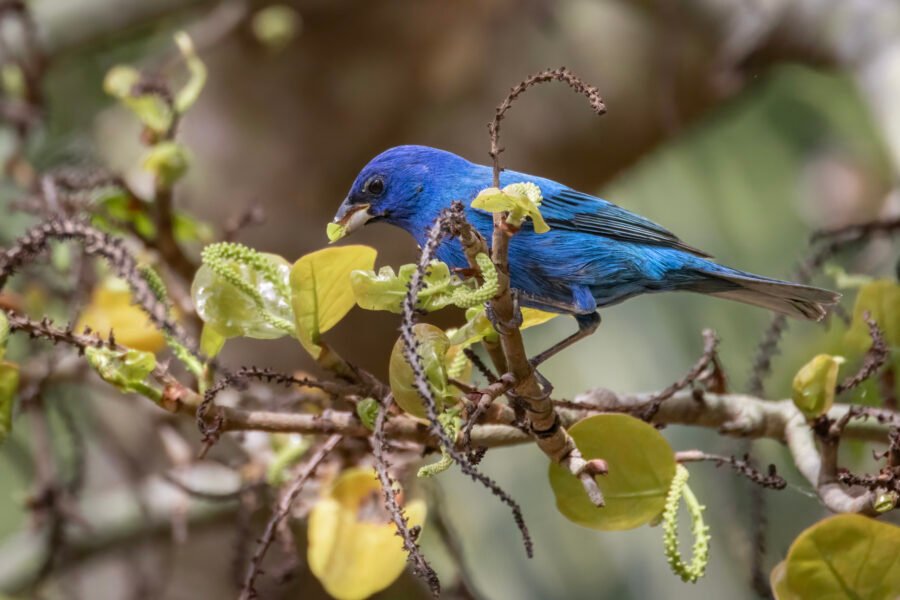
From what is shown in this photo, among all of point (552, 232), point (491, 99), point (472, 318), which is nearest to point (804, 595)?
point (472, 318)

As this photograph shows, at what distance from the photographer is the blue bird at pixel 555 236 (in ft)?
3.49

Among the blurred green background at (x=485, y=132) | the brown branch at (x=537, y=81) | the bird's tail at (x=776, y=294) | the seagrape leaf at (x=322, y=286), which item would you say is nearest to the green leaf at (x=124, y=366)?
the seagrape leaf at (x=322, y=286)

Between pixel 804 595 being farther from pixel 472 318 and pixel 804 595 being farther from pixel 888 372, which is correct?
pixel 888 372

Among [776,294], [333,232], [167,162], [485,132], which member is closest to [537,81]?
[333,232]

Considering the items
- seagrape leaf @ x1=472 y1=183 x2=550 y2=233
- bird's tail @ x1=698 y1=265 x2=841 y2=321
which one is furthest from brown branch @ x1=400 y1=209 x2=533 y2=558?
bird's tail @ x1=698 y1=265 x2=841 y2=321

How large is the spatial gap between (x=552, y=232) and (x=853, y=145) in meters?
2.32

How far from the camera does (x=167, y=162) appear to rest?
129 centimetres

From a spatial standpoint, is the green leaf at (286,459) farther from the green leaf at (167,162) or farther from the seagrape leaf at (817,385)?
the seagrape leaf at (817,385)

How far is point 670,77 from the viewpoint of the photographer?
2141 millimetres

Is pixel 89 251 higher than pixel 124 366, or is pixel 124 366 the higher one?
pixel 89 251

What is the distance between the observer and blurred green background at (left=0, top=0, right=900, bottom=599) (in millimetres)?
1941

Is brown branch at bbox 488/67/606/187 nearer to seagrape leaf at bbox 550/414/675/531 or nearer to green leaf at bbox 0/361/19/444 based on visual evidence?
seagrape leaf at bbox 550/414/675/531

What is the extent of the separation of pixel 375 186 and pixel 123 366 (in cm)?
35

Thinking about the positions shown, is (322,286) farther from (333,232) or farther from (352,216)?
(352,216)
